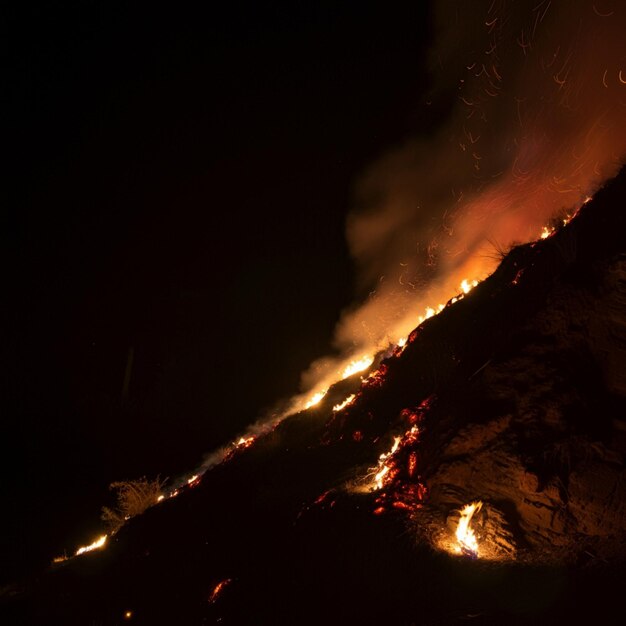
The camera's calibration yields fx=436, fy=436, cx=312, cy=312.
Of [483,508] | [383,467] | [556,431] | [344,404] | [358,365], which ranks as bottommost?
[483,508]

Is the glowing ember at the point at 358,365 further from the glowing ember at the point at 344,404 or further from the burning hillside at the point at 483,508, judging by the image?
the burning hillside at the point at 483,508

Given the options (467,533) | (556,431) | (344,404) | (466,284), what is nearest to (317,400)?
(344,404)

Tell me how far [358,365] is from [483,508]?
16996mm

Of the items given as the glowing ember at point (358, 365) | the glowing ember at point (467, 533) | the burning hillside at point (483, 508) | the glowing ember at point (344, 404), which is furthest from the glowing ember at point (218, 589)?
the glowing ember at point (358, 365)

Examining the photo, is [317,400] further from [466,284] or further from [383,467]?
[383,467]

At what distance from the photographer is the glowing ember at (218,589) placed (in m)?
9.12

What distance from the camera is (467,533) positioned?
301 inches

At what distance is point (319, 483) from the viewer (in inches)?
524

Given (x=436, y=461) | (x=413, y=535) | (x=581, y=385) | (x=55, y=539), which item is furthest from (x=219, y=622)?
(x=55, y=539)

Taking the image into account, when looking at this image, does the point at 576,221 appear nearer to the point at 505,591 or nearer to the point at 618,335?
the point at 618,335

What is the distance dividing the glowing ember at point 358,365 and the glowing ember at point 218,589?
14.1 meters

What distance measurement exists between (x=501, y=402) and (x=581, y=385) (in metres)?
1.37

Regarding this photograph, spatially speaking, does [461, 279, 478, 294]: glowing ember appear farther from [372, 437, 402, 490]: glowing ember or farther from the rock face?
the rock face

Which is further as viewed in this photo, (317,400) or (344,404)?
(317,400)
